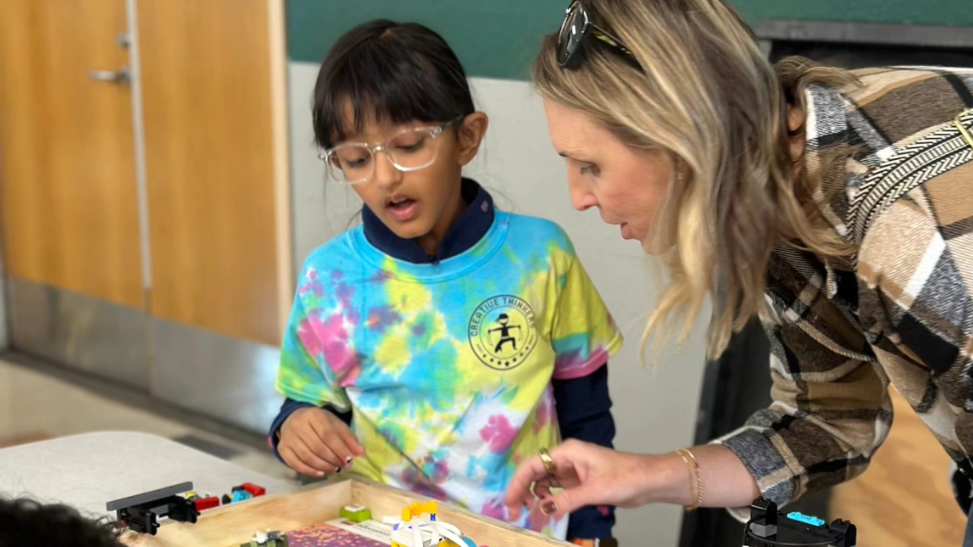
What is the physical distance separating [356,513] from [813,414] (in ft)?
1.89

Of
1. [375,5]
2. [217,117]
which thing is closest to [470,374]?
[375,5]

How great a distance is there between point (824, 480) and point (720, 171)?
0.49 metres

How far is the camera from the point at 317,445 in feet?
4.68

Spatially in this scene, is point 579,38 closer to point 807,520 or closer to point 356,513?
point 807,520

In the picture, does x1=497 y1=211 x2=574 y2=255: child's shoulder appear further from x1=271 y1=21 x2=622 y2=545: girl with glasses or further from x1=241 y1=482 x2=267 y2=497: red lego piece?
x1=241 y1=482 x2=267 y2=497: red lego piece

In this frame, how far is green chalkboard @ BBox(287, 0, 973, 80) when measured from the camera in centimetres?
190

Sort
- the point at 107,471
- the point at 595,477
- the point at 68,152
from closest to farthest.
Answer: the point at 595,477
the point at 107,471
the point at 68,152

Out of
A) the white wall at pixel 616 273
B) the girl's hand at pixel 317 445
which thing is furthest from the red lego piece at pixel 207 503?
the white wall at pixel 616 273

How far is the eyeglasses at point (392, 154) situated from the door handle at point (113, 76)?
2.45 metres

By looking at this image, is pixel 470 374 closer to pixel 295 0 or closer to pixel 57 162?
pixel 295 0

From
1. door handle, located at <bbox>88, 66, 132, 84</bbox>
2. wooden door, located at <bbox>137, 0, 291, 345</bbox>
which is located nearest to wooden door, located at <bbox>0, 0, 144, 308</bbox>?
door handle, located at <bbox>88, 66, 132, 84</bbox>

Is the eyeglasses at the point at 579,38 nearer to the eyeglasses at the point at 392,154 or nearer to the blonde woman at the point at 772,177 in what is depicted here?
the blonde woman at the point at 772,177

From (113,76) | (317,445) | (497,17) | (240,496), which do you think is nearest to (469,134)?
(317,445)

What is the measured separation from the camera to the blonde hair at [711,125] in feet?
3.32
